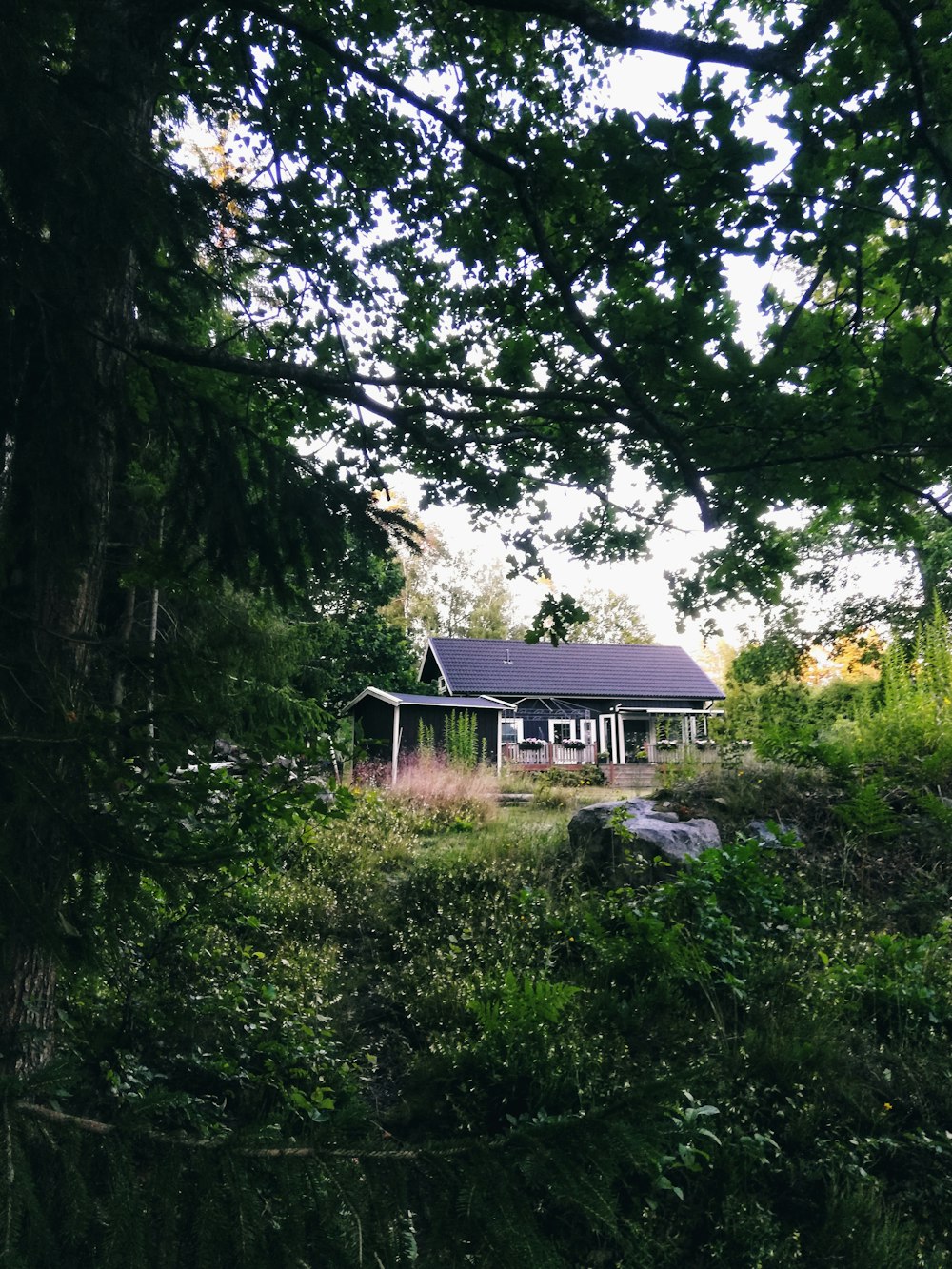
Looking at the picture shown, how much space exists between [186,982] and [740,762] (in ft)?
19.7

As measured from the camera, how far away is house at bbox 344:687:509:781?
2316 centimetres

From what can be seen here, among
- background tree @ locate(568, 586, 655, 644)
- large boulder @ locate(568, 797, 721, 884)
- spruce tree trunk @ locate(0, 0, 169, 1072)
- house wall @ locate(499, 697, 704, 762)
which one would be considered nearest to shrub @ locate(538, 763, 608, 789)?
large boulder @ locate(568, 797, 721, 884)

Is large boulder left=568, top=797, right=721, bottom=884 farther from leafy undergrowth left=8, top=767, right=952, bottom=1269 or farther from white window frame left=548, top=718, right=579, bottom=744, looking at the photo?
white window frame left=548, top=718, right=579, bottom=744

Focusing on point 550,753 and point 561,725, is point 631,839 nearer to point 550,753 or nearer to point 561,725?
point 550,753

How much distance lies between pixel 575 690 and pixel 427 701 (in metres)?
8.20

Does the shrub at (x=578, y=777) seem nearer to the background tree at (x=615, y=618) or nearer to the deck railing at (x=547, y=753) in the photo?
the deck railing at (x=547, y=753)

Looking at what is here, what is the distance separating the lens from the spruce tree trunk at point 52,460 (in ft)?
6.74

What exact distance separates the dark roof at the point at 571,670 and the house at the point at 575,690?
4cm

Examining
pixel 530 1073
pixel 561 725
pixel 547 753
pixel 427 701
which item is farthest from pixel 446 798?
pixel 561 725

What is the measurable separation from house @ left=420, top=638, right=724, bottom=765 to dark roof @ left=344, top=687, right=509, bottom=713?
5.90 feet

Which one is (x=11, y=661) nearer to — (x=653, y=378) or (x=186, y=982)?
(x=653, y=378)

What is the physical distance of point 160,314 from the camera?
3.54 m

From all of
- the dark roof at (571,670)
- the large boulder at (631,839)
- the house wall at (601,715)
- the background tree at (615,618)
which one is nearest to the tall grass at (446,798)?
the large boulder at (631,839)

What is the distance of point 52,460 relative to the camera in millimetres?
2379
